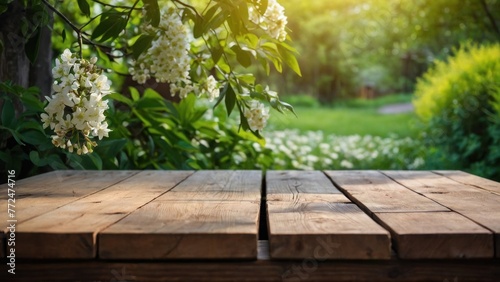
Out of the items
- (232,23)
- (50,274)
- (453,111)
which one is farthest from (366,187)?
(453,111)

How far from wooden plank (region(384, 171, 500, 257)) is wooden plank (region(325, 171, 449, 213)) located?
48mm

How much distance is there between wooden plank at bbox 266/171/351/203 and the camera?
187 cm

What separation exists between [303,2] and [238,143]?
23857 millimetres

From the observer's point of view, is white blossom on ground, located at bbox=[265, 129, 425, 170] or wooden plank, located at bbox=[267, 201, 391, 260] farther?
white blossom on ground, located at bbox=[265, 129, 425, 170]

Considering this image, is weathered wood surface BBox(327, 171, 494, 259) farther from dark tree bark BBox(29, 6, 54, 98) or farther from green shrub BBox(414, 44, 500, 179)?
green shrub BBox(414, 44, 500, 179)

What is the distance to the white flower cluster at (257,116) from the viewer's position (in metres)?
2.35

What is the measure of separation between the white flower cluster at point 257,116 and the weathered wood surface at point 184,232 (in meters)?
0.68

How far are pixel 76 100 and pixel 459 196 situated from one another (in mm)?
1257

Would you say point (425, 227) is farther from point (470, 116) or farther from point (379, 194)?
point (470, 116)

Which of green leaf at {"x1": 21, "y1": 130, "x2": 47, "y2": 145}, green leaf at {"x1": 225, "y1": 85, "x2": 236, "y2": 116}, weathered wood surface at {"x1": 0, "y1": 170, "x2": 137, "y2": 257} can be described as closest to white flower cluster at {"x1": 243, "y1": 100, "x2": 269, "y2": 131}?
green leaf at {"x1": 225, "y1": 85, "x2": 236, "y2": 116}

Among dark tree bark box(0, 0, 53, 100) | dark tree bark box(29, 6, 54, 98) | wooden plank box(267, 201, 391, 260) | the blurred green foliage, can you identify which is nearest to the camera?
wooden plank box(267, 201, 391, 260)

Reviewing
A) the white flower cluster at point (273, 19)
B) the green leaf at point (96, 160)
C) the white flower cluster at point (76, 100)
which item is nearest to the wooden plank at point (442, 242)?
the white flower cluster at point (76, 100)

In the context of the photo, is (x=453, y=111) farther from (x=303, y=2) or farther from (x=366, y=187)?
(x=303, y=2)

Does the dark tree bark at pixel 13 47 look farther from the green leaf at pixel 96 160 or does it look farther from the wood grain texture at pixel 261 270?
the wood grain texture at pixel 261 270
